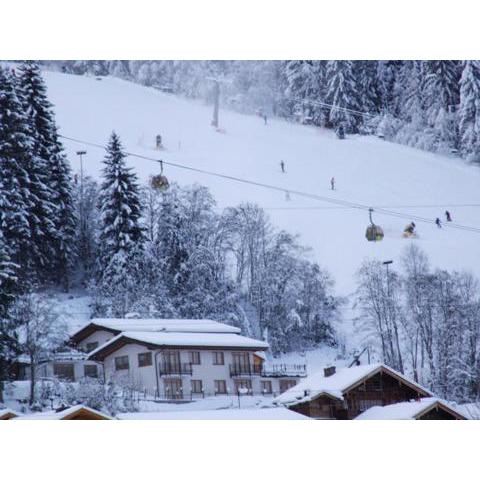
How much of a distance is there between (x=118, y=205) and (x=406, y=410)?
3537 millimetres

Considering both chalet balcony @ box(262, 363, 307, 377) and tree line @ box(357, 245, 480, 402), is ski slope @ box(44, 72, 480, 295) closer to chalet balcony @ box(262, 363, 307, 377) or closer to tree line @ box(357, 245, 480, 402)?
tree line @ box(357, 245, 480, 402)

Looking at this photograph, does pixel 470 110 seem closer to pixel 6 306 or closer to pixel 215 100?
pixel 215 100

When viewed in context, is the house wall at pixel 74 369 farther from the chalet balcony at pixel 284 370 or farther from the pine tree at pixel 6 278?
the chalet balcony at pixel 284 370

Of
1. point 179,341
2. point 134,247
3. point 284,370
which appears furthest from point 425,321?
point 134,247

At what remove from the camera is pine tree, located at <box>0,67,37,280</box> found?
10617 millimetres

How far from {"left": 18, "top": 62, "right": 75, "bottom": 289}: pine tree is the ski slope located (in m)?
0.12

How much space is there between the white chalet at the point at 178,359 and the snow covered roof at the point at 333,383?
0.11 metres

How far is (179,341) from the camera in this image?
34.5 feet

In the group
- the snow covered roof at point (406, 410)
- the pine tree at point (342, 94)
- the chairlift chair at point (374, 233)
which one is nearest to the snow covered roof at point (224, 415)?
the snow covered roof at point (406, 410)

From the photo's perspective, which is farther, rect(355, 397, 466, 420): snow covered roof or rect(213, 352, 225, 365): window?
rect(213, 352, 225, 365): window

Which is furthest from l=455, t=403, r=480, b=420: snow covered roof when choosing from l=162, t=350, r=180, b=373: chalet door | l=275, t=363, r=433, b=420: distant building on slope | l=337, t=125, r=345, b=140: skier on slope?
l=337, t=125, r=345, b=140: skier on slope

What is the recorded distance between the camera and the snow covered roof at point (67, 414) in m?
9.94
